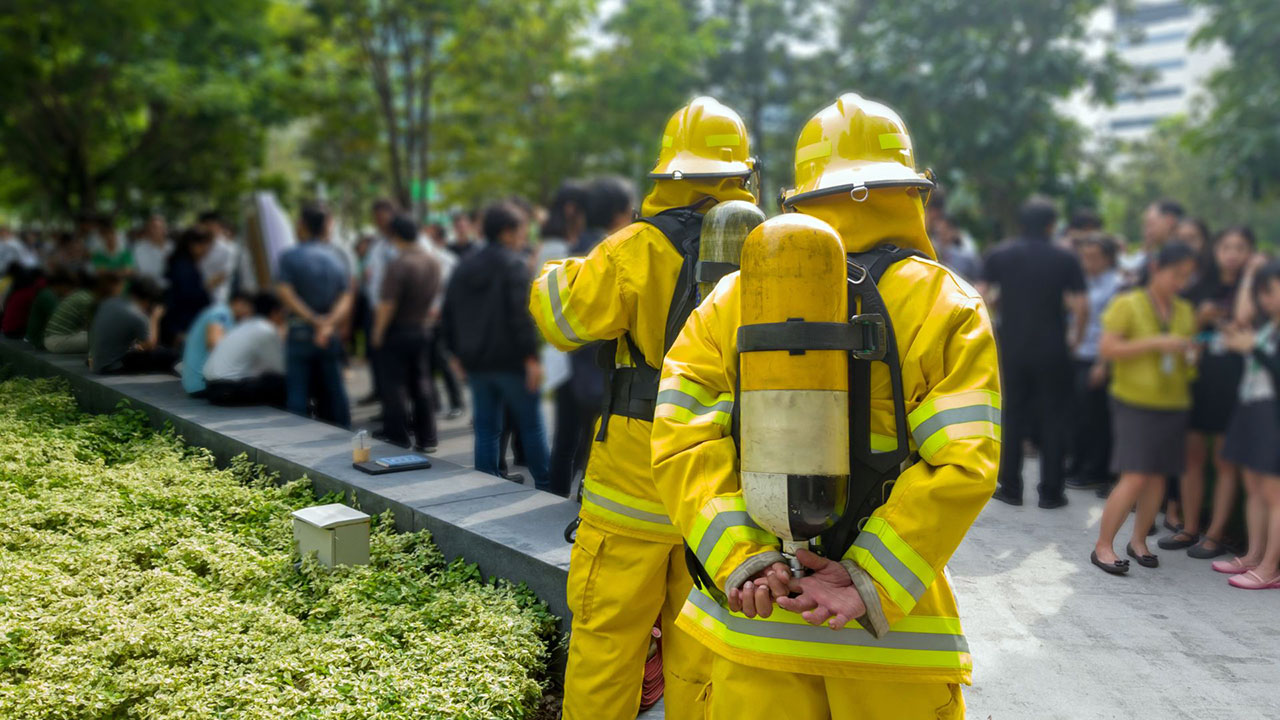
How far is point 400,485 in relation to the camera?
490 cm

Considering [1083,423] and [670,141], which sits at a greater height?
[670,141]

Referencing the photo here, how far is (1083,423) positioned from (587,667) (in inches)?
192

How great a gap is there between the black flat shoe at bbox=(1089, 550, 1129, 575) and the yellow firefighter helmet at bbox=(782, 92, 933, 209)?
1.97 m

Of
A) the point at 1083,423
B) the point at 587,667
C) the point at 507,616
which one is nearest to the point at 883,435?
the point at 587,667

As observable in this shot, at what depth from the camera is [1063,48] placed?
15.4 metres

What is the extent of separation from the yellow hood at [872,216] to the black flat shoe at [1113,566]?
1.93 metres

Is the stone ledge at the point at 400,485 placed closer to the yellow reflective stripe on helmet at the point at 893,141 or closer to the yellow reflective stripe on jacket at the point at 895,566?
the yellow reflective stripe on jacket at the point at 895,566

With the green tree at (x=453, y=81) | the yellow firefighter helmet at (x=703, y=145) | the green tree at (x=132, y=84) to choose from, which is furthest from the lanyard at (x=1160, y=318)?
the green tree at (x=132, y=84)

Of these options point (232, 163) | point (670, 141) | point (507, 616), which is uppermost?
point (232, 163)

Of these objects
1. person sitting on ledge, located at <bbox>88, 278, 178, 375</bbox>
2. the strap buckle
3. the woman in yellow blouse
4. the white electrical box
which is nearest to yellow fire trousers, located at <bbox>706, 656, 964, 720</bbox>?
the strap buckle

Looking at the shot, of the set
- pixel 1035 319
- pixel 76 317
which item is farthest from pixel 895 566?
pixel 76 317

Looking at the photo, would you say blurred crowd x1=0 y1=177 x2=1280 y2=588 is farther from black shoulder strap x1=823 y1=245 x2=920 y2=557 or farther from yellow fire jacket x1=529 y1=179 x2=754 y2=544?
black shoulder strap x1=823 y1=245 x2=920 y2=557

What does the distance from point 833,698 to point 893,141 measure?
1238 mm

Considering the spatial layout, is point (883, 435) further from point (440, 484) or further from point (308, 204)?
point (308, 204)
